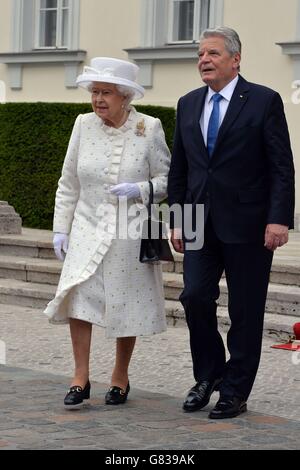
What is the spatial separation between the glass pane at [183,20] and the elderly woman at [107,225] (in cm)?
881

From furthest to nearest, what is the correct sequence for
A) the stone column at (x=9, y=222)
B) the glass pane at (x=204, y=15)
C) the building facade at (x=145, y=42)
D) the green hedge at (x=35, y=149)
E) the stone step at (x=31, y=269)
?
the glass pane at (x=204, y=15) → the green hedge at (x=35, y=149) → the building facade at (x=145, y=42) → the stone column at (x=9, y=222) → the stone step at (x=31, y=269)

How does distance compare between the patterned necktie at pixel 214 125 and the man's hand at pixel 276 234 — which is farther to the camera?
the patterned necktie at pixel 214 125

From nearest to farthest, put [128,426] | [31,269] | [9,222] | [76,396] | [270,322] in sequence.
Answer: [128,426] → [76,396] → [270,322] → [31,269] → [9,222]

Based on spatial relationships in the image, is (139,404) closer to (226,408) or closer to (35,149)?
(226,408)

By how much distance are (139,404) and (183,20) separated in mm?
9454

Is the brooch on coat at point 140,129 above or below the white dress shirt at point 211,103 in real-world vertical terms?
below

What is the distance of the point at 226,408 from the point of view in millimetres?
6629

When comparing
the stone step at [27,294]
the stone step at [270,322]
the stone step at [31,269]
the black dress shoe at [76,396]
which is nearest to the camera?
the black dress shoe at [76,396]

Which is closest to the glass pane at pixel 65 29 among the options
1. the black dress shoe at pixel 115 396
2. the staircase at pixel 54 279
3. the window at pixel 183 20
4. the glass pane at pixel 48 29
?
the glass pane at pixel 48 29

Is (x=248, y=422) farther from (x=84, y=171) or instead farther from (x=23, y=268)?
(x=23, y=268)

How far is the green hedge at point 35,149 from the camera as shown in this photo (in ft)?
48.2

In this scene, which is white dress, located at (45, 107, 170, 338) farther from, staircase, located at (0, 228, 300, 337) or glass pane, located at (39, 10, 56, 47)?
glass pane, located at (39, 10, 56, 47)

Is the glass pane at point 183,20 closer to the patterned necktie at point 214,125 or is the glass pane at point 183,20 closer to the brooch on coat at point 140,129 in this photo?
the brooch on coat at point 140,129

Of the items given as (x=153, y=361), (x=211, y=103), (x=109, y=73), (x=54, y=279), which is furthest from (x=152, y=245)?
(x=54, y=279)
